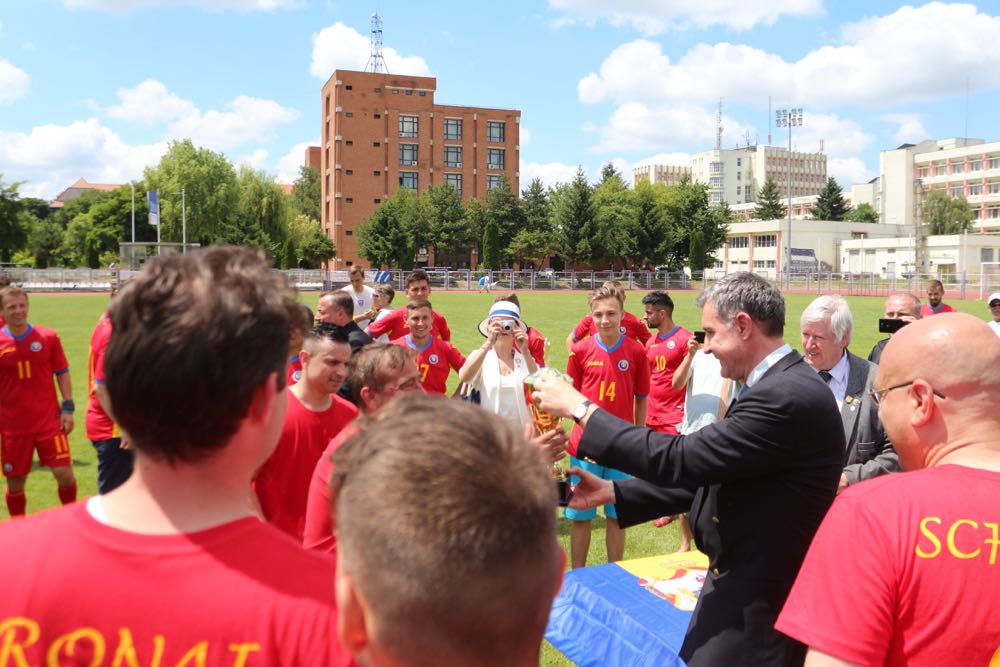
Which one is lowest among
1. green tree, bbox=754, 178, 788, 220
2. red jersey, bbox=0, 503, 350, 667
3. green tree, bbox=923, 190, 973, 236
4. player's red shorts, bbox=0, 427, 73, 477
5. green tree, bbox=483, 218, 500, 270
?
player's red shorts, bbox=0, 427, 73, 477

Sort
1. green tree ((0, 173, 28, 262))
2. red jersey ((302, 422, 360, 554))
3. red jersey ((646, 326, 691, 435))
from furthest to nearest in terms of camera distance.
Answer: green tree ((0, 173, 28, 262)), red jersey ((646, 326, 691, 435)), red jersey ((302, 422, 360, 554))

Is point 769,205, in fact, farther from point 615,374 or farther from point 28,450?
point 28,450

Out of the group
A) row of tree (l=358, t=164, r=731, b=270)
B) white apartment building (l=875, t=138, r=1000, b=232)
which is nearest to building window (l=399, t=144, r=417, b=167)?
row of tree (l=358, t=164, r=731, b=270)

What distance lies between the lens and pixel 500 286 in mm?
57406

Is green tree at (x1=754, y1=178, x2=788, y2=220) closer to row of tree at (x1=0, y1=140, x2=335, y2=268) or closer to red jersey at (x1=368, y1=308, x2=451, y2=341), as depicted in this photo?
row of tree at (x1=0, y1=140, x2=335, y2=268)

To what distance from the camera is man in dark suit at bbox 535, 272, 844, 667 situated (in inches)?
105

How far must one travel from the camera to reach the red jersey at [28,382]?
23.7 feet

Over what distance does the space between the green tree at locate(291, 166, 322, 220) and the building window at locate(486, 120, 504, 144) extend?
30.1 m

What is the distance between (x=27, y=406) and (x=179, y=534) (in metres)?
7.19

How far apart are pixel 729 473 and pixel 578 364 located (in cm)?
498

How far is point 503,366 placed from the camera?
22.7 ft

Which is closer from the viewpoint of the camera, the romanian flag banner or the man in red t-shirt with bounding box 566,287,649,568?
the romanian flag banner

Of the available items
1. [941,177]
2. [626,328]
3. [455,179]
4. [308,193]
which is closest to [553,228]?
[455,179]

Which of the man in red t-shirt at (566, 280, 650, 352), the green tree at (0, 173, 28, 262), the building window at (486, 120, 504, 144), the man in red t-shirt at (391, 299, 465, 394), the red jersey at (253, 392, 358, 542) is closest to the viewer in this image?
the red jersey at (253, 392, 358, 542)
